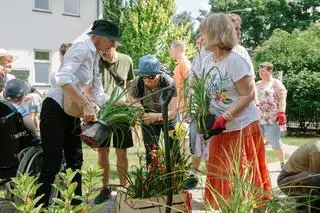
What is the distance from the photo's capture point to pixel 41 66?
2205 centimetres

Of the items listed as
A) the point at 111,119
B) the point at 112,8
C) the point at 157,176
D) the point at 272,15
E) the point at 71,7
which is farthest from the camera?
the point at 272,15

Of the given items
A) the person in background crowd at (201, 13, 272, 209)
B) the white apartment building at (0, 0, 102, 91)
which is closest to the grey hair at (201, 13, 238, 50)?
the person in background crowd at (201, 13, 272, 209)

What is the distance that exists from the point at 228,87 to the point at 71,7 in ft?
66.4

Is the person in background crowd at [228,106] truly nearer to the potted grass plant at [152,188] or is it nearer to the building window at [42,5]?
the potted grass plant at [152,188]

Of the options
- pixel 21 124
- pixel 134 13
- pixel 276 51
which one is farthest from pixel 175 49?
pixel 134 13

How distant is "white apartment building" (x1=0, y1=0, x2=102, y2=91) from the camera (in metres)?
20.7

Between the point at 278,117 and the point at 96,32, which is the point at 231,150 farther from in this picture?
the point at 278,117

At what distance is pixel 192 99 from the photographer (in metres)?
3.26

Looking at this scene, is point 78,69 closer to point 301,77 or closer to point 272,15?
point 301,77

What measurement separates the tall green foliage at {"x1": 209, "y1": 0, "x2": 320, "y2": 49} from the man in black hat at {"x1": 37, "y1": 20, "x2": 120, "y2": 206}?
42.7 m

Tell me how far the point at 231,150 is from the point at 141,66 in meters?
1.58

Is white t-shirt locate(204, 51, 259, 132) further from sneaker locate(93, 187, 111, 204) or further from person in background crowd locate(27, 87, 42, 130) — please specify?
person in background crowd locate(27, 87, 42, 130)

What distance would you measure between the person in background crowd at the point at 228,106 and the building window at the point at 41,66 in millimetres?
19063

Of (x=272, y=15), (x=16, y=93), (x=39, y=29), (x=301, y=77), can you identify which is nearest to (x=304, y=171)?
(x=16, y=93)
